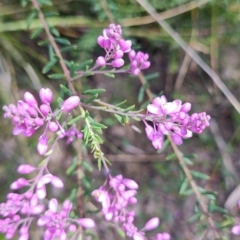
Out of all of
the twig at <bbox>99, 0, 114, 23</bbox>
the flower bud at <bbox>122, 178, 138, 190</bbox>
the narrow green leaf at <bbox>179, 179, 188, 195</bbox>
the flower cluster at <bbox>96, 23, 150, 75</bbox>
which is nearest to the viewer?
the flower cluster at <bbox>96, 23, 150, 75</bbox>

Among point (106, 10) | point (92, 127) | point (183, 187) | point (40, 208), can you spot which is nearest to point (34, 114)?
point (92, 127)

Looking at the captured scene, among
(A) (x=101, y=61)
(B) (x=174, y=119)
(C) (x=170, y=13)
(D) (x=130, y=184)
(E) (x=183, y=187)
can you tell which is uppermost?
(C) (x=170, y=13)

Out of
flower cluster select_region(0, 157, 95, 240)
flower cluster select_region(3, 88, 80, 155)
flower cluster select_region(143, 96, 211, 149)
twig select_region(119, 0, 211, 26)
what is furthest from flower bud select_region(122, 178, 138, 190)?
twig select_region(119, 0, 211, 26)

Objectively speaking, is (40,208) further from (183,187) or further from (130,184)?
(183,187)

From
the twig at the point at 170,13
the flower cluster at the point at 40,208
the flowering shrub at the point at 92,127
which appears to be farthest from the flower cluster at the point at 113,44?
the twig at the point at 170,13

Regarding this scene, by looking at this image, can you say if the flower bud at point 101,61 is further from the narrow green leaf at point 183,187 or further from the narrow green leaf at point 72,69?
the narrow green leaf at point 183,187

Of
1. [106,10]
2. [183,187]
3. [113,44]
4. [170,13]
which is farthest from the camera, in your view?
[170,13]

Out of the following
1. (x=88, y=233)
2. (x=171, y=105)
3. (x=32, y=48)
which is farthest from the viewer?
(x=32, y=48)

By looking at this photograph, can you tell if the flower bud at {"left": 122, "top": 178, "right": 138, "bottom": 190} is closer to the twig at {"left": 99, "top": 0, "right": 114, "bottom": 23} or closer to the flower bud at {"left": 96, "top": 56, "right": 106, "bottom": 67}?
the flower bud at {"left": 96, "top": 56, "right": 106, "bottom": 67}

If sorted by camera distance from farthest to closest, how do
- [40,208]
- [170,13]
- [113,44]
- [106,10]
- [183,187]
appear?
[170,13], [106,10], [183,187], [40,208], [113,44]

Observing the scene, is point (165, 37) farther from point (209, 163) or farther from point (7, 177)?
point (7, 177)

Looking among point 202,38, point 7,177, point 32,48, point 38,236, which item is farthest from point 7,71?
point 202,38
